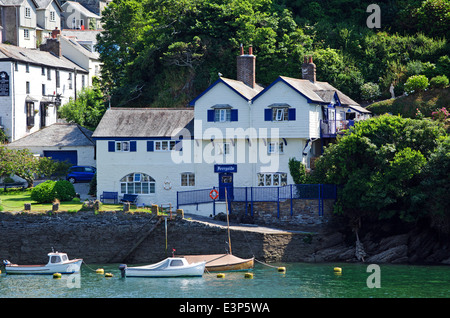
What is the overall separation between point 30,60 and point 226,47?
20.2 meters

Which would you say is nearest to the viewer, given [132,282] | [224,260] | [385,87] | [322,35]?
[132,282]

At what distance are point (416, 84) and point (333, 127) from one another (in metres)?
10.3

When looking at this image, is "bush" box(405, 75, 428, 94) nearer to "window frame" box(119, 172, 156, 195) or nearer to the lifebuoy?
the lifebuoy

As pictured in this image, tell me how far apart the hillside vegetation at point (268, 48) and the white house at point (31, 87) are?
6.87 meters

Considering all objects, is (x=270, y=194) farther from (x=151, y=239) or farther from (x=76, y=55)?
(x=76, y=55)

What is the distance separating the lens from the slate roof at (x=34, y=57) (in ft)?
262

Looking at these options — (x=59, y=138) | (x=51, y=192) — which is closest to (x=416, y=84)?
(x=51, y=192)

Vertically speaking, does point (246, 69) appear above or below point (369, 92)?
above

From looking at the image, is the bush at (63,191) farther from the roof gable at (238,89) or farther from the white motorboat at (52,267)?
the roof gable at (238,89)

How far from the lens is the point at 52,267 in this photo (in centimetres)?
5128
